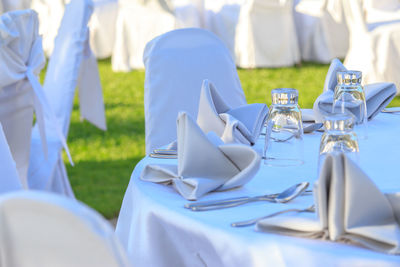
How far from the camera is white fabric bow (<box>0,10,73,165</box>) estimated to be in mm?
2898

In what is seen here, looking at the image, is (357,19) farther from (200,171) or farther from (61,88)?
(200,171)

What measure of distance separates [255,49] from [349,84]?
21.7 feet

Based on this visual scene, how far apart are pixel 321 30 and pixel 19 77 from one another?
20.2 ft

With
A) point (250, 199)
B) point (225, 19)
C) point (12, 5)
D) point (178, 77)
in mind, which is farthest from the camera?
point (12, 5)

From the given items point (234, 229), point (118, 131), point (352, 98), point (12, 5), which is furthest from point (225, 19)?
point (234, 229)

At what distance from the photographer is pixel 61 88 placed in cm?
349

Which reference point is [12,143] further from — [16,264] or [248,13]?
[248,13]

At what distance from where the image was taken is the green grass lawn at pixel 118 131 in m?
4.19

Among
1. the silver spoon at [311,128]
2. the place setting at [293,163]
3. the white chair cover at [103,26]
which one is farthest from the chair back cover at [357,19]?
the silver spoon at [311,128]

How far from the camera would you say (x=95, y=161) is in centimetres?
488

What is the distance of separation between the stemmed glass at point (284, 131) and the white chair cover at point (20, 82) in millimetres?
1654

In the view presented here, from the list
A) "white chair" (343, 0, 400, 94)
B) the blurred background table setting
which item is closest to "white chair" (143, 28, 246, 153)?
the blurred background table setting

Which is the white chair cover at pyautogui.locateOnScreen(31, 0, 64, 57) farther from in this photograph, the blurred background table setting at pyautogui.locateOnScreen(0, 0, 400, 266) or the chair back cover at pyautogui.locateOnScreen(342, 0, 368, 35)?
the blurred background table setting at pyautogui.locateOnScreen(0, 0, 400, 266)

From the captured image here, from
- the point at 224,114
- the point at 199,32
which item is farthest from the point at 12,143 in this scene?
the point at 224,114
